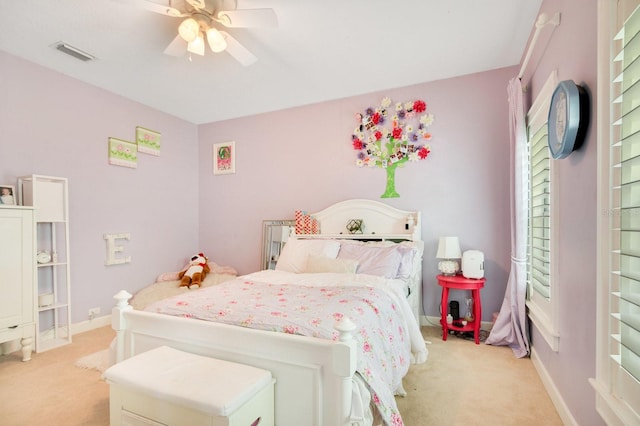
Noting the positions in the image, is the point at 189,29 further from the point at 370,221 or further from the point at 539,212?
the point at 539,212

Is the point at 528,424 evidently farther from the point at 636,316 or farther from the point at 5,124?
the point at 5,124

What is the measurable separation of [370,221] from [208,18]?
2363 mm

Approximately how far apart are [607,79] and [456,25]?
154 cm

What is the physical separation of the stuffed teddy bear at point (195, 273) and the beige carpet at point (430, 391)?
1220 mm

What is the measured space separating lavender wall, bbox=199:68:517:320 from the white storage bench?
248 centimetres

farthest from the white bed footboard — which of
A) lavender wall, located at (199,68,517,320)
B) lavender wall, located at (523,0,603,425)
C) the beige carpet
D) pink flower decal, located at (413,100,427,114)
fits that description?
pink flower decal, located at (413,100,427,114)

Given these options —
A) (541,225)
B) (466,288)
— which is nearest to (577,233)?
(541,225)

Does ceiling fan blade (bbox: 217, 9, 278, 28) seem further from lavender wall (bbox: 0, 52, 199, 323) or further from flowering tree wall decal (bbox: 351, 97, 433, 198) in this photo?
lavender wall (bbox: 0, 52, 199, 323)

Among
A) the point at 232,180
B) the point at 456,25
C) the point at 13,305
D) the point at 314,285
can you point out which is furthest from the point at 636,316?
the point at 232,180

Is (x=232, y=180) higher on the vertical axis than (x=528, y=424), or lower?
higher

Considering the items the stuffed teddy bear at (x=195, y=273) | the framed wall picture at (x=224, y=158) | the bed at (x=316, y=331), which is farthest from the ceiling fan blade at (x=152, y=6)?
the stuffed teddy bear at (x=195, y=273)

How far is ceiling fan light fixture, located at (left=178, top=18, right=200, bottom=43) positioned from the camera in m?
2.03

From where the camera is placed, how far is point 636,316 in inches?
39.9

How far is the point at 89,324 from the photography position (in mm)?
3342
